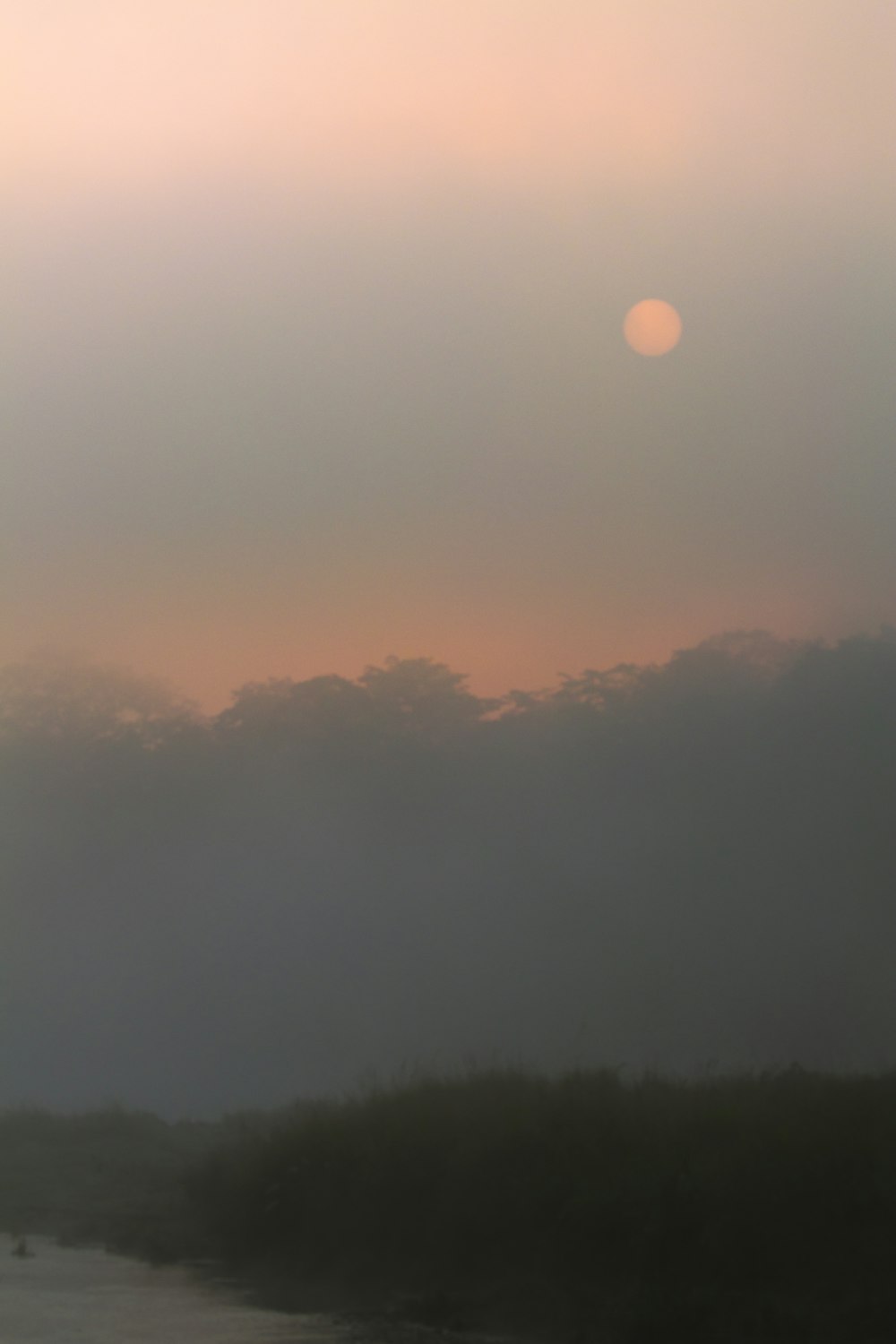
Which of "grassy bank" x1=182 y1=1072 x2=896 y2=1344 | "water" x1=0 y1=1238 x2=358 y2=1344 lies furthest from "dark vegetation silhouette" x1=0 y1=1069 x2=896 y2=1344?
"water" x1=0 y1=1238 x2=358 y2=1344

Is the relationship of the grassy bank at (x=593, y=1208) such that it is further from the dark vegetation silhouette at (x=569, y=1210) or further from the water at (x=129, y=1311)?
the water at (x=129, y=1311)

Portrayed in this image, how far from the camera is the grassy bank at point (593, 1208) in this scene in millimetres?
11570

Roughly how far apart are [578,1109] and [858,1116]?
341 cm

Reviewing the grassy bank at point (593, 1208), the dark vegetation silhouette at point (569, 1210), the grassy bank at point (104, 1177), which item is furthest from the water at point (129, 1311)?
the grassy bank at point (104, 1177)

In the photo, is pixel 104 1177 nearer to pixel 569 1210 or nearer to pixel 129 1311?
pixel 129 1311

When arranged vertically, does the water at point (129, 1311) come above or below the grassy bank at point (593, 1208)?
below

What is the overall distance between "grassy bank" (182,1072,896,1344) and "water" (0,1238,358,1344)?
929mm

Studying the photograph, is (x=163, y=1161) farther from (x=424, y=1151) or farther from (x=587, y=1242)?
(x=587, y=1242)

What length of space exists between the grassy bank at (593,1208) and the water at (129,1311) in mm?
929

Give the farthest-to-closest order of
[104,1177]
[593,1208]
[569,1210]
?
[104,1177], [569,1210], [593,1208]

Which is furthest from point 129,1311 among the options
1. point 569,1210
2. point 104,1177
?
point 104,1177

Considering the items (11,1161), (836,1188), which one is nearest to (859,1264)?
(836,1188)

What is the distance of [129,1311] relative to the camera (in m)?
13.8

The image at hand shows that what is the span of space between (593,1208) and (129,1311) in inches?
190
